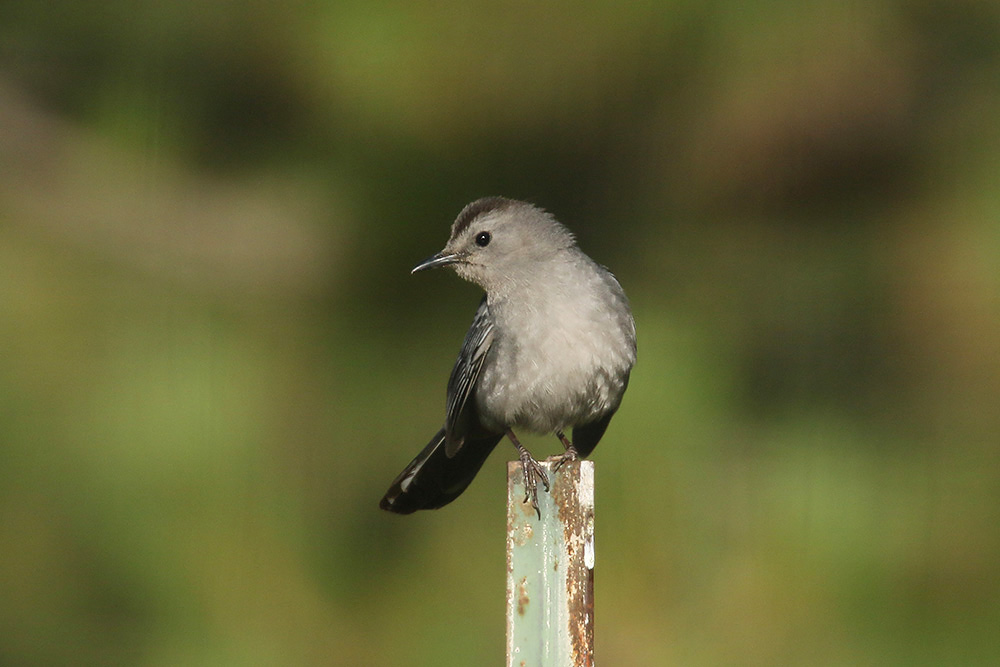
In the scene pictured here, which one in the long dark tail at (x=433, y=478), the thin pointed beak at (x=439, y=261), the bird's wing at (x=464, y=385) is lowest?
the long dark tail at (x=433, y=478)

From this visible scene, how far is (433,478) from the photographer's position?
3199mm

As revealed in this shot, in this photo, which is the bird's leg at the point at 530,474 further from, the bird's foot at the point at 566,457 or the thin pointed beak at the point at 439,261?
the thin pointed beak at the point at 439,261

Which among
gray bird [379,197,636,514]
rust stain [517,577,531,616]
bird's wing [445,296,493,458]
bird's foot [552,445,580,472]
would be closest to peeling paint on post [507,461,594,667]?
rust stain [517,577,531,616]

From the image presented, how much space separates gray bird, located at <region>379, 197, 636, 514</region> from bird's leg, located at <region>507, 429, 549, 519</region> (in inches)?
0.4

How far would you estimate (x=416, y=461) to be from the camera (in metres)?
3.12

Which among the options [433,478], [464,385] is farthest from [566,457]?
[433,478]

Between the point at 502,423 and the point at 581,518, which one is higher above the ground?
the point at 502,423

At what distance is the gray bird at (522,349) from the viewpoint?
2934 millimetres

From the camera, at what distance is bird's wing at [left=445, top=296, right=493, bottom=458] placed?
311 centimetres

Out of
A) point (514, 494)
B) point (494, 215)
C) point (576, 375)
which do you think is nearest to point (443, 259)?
point (494, 215)

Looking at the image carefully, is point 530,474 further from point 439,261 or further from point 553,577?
Answer: point 439,261

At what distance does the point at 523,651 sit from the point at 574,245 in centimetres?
173

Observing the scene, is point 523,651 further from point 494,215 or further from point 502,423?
point 494,215

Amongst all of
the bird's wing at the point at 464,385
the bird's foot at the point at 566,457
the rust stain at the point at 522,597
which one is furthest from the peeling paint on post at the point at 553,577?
the bird's wing at the point at 464,385
